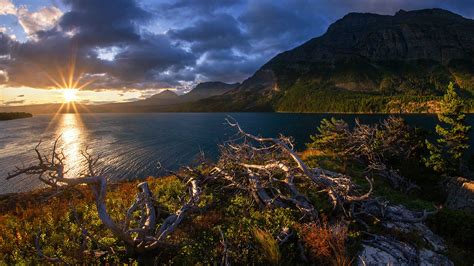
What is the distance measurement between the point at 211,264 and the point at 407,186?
24.2 metres

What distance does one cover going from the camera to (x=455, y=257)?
30.4ft

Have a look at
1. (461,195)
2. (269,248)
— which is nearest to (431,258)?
(269,248)

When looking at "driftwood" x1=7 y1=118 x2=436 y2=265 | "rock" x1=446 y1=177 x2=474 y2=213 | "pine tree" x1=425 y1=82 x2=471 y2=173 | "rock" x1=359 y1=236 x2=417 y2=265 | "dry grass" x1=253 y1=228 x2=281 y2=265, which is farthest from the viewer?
"pine tree" x1=425 y1=82 x2=471 y2=173

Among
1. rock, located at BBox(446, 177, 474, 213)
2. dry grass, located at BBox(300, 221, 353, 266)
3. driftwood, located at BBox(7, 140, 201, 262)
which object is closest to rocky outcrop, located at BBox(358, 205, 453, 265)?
dry grass, located at BBox(300, 221, 353, 266)

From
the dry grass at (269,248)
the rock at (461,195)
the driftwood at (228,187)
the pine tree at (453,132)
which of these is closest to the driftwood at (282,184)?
the driftwood at (228,187)

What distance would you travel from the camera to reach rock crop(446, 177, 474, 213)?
67.7ft

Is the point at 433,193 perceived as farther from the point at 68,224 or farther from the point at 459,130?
the point at 68,224

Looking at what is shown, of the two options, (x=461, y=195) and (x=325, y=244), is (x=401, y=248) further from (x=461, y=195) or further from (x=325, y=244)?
(x=461, y=195)

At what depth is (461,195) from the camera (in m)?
22.2

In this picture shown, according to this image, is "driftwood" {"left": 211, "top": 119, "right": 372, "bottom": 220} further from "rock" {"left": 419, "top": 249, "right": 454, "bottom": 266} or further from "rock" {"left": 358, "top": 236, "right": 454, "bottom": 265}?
"rock" {"left": 419, "top": 249, "right": 454, "bottom": 266}

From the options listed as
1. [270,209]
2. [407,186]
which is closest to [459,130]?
[407,186]

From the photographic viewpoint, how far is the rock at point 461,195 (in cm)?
2062

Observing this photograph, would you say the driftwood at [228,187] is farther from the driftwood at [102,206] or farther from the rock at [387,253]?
the rock at [387,253]

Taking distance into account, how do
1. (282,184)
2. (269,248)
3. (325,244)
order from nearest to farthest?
(269,248), (325,244), (282,184)
